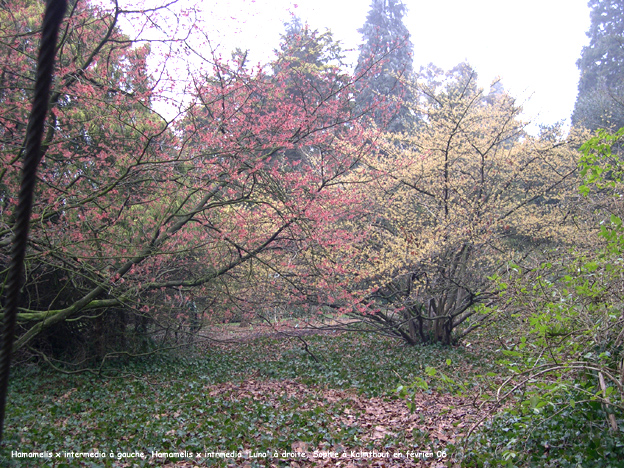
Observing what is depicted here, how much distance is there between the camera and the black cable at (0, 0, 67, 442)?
2.55 feet

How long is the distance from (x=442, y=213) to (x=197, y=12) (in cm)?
738

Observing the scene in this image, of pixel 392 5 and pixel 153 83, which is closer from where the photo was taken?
pixel 153 83

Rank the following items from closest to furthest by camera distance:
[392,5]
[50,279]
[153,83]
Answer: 1. [153,83]
2. [50,279]
3. [392,5]

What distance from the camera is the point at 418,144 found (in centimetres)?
1155

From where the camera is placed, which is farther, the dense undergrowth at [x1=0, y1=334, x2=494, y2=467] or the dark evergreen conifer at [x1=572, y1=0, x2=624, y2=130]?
the dark evergreen conifer at [x1=572, y1=0, x2=624, y2=130]

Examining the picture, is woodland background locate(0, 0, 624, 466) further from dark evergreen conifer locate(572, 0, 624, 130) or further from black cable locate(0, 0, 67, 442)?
dark evergreen conifer locate(572, 0, 624, 130)

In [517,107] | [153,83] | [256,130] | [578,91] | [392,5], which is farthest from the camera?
[392,5]

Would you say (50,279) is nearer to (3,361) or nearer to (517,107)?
(3,361)

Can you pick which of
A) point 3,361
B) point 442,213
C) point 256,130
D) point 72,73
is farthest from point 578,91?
point 3,361

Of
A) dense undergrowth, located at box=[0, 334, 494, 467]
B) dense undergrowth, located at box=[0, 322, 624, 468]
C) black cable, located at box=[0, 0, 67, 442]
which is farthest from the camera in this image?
dense undergrowth, located at box=[0, 334, 494, 467]

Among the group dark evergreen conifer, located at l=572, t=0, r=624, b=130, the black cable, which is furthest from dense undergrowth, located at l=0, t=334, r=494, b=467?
dark evergreen conifer, located at l=572, t=0, r=624, b=130

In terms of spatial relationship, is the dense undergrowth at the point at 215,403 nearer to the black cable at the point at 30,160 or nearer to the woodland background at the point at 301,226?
the woodland background at the point at 301,226

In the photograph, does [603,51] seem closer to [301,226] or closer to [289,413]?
[301,226]

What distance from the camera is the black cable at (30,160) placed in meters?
0.78
